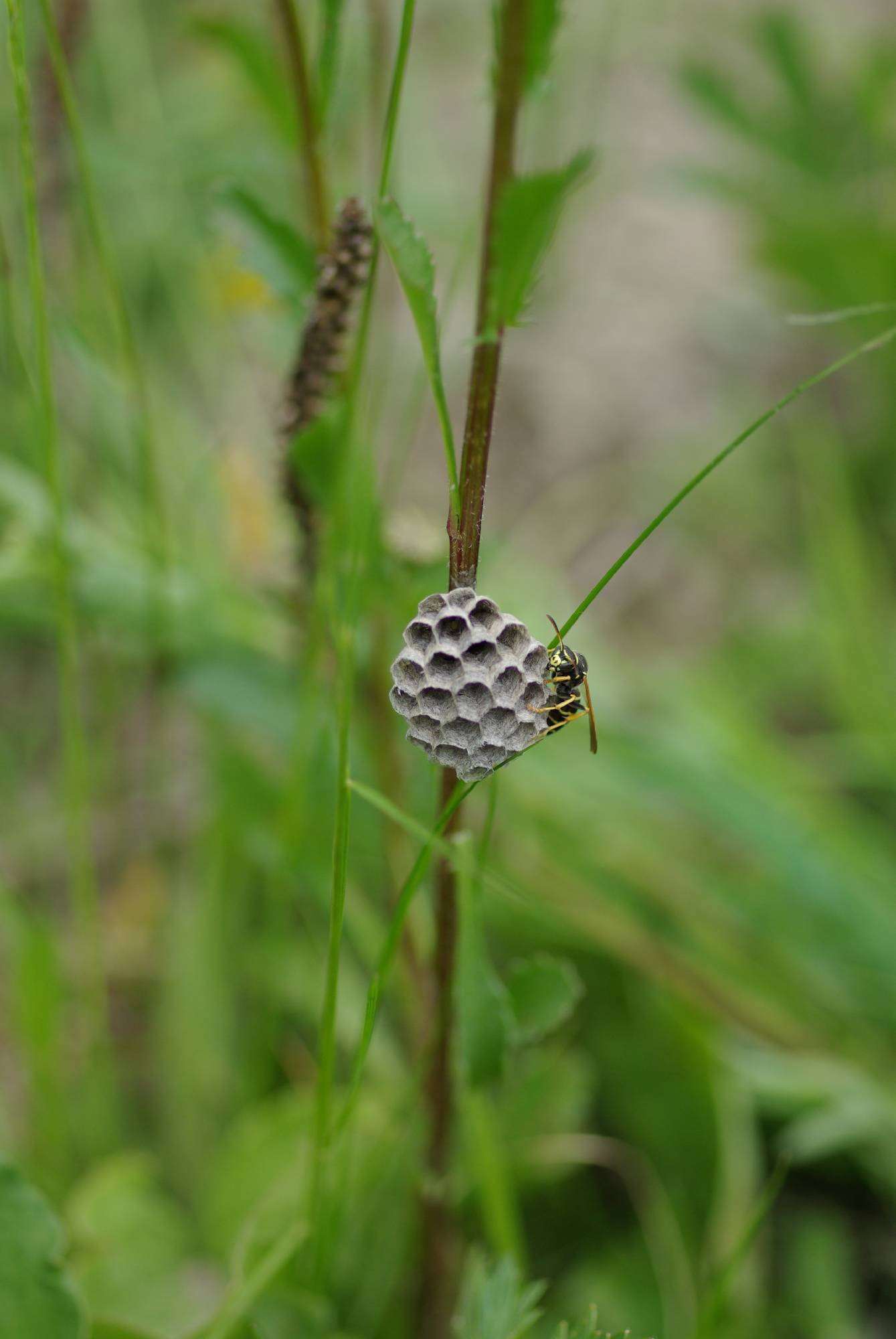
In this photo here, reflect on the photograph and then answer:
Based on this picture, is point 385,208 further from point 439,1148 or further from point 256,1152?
point 256,1152

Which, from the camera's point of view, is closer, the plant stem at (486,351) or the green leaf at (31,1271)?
the plant stem at (486,351)

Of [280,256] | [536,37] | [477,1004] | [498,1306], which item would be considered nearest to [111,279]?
[280,256]

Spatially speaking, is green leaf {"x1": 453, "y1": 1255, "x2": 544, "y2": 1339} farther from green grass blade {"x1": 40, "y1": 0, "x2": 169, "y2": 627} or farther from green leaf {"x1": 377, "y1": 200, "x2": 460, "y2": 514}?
green grass blade {"x1": 40, "y1": 0, "x2": 169, "y2": 627}

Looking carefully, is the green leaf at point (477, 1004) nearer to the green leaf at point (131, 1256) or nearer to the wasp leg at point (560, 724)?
the wasp leg at point (560, 724)

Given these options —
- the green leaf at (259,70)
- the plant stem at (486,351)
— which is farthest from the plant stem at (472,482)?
the green leaf at (259,70)

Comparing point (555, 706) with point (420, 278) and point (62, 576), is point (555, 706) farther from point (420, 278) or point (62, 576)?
point (62, 576)

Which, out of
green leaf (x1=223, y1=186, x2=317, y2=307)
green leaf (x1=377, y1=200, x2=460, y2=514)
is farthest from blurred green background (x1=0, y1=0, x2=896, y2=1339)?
green leaf (x1=377, y1=200, x2=460, y2=514)
